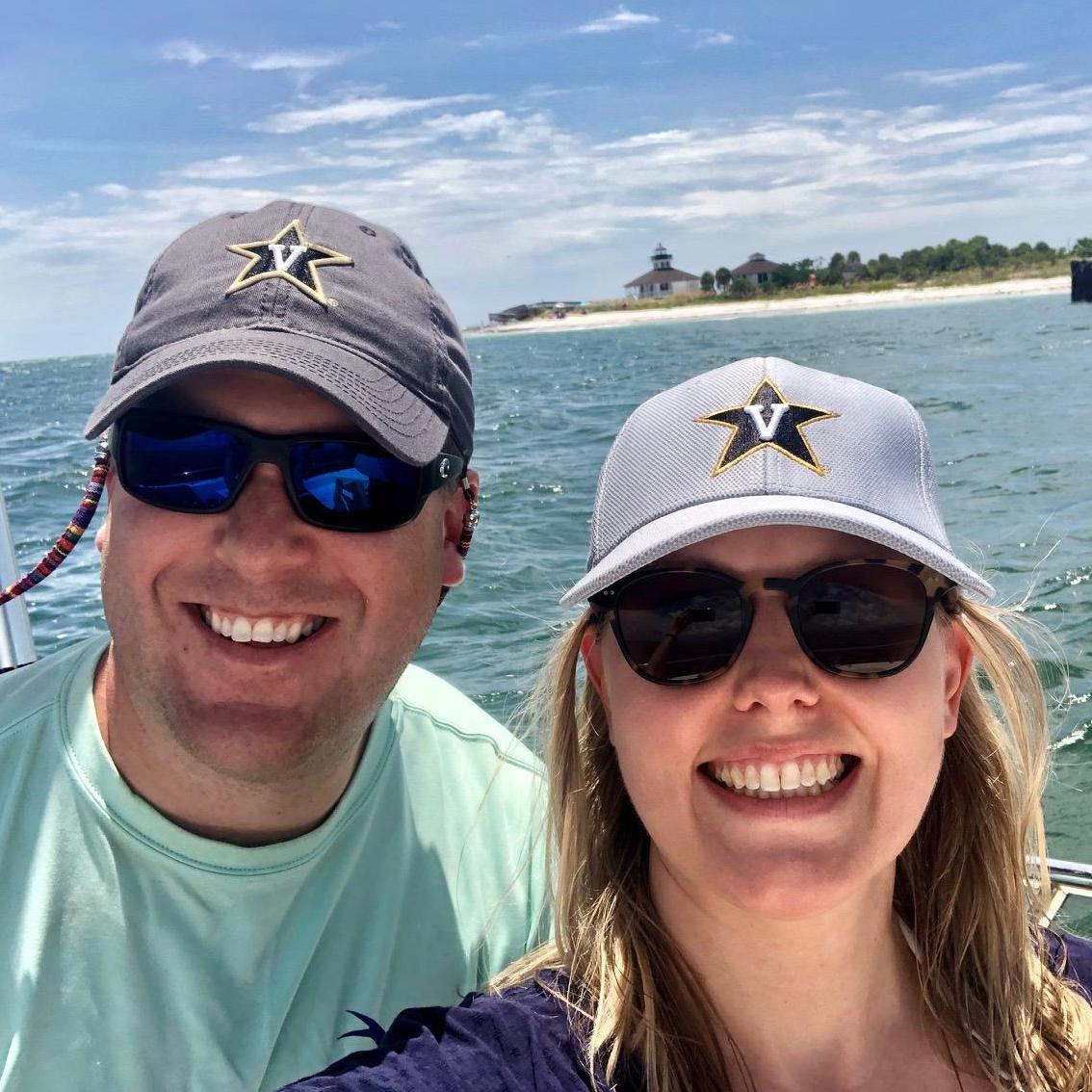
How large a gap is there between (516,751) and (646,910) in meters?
0.77

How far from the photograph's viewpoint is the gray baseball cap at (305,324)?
1.89m

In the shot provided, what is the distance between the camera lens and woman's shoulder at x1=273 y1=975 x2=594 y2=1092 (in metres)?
1.39

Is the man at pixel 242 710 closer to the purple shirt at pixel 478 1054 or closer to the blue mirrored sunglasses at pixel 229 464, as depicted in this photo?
the blue mirrored sunglasses at pixel 229 464

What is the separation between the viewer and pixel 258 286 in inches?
77.6

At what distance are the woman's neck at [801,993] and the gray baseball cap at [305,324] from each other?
3.01 feet

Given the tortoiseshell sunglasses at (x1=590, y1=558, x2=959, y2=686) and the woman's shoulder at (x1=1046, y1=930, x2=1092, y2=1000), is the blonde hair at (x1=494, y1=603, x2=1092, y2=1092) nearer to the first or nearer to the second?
the woman's shoulder at (x1=1046, y1=930, x2=1092, y2=1000)

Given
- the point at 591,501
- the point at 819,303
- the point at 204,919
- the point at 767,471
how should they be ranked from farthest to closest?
the point at 819,303 → the point at 591,501 → the point at 204,919 → the point at 767,471

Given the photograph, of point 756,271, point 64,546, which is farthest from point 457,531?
point 756,271

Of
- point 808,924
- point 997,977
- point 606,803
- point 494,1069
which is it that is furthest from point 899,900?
point 494,1069

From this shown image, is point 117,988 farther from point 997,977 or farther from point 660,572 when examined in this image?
point 997,977

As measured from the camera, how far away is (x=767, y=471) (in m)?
1.41

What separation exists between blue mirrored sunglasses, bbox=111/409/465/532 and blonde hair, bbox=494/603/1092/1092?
48cm

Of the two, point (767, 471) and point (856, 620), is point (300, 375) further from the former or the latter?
point (856, 620)

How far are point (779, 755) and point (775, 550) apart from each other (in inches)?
10.3
